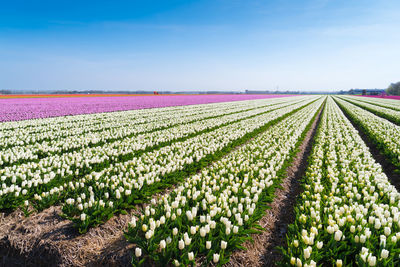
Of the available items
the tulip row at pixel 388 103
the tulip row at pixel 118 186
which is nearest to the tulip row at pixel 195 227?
the tulip row at pixel 118 186

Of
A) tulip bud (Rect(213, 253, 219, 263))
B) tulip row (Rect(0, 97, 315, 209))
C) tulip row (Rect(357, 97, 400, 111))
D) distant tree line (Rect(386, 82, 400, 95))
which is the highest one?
distant tree line (Rect(386, 82, 400, 95))

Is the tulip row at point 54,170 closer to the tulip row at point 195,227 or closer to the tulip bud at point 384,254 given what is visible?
the tulip row at point 195,227

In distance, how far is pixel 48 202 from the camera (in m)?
4.97

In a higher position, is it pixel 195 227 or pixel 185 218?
pixel 195 227

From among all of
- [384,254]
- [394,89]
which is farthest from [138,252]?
[394,89]

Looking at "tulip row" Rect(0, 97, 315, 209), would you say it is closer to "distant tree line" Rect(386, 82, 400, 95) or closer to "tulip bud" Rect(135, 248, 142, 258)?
"tulip bud" Rect(135, 248, 142, 258)

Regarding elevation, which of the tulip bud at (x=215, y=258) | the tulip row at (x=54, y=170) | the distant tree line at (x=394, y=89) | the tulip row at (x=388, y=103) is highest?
the distant tree line at (x=394, y=89)

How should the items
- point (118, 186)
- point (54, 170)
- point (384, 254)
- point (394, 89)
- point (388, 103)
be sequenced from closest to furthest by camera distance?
1. point (384, 254)
2. point (118, 186)
3. point (54, 170)
4. point (388, 103)
5. point (394, 89)

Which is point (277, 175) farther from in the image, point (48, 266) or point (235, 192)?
point (48, 266)

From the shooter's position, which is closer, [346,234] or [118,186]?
[346,234]

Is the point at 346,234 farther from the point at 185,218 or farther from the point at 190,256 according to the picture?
the point at 185,218

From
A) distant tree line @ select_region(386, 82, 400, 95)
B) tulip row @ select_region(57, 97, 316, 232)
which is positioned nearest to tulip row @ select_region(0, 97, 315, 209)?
tulip row @ select_region(57, 97, 316, 232)

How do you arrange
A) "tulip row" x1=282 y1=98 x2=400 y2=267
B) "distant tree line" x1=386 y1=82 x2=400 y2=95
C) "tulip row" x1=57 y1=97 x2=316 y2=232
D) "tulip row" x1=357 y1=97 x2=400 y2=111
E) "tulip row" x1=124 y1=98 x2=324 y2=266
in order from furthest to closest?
1. "distant tree line" x1=386 y1=82 x2=400 y2=95
2. "tulip row" x1=357 y1=97 x2=400 y2=111
3. "tulip row" x1=57 y1=97 x2=316 y2=232
4. "tulip row" x1=124 y1=98 x2=324 y2=266
5. "tulip row" x1=282 y1=98 x2=400 y2=267

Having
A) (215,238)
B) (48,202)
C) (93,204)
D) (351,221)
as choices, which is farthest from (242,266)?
(48,202)
